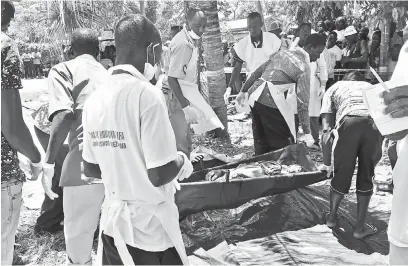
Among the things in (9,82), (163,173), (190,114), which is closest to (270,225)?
(190,114)

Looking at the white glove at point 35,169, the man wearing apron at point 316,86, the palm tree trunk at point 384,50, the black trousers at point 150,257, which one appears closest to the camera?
the black trousers at point 150,257

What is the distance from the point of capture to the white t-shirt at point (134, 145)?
5.63ft

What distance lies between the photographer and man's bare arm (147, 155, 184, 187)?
67.7 inches

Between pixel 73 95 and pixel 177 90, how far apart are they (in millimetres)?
2005

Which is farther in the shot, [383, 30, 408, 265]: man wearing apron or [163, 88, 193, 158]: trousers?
[163, 88, 193, 158]: trousers

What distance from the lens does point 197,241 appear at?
3574mm

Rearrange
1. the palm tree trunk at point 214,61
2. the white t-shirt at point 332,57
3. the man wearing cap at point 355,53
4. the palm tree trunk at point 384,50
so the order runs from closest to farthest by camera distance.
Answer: the palm tree trunk at point 214,61 → the white t-shirt at point 332,57 → the palm tree trunk at point 384,50 → the man wearing cap at point 355,53

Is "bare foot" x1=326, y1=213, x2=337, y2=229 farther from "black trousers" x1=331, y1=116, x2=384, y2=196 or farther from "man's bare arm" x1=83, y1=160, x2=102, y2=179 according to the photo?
"man's bare arm" x1=83, y1=160, x2=102, y2=179

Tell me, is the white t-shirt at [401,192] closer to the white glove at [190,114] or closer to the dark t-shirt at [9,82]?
the dark t-shirt at [9,82]

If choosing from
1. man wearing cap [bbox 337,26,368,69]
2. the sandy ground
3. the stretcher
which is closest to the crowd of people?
the sandy ground

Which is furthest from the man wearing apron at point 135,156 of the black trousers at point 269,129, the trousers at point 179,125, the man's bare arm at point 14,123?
the black trousers at point 269,129

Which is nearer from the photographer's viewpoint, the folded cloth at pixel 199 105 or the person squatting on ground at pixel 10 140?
the person squatting on ground at pixel 10 140

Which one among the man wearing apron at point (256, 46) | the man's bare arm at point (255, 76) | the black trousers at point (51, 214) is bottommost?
the black trousers at point (51, 214)

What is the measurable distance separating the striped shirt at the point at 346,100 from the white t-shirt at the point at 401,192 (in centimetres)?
161
